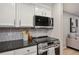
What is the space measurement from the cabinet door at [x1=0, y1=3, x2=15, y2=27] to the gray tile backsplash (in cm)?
14

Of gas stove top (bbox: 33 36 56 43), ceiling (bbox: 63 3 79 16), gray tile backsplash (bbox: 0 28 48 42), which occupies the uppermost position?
ceiling (bbox: 63 3 79 16)

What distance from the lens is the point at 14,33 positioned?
140 cm

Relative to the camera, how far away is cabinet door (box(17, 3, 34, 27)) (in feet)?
4.46

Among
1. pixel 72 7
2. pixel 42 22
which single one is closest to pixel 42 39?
pixel 42 22

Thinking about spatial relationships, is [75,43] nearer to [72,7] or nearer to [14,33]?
[72,7]

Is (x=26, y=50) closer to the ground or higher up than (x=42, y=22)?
closer to the ground

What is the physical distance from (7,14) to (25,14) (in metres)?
0.27

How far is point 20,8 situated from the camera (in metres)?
1.35

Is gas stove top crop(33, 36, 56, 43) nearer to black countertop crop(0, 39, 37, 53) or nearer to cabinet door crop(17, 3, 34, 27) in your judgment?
black countertop crop(0, 39, 37, 53)

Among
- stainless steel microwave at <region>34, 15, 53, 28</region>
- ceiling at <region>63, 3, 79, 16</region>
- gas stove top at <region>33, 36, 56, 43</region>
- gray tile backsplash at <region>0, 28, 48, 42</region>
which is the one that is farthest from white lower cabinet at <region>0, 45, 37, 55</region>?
ceiling at <region>63, 3, 79, 16</region>

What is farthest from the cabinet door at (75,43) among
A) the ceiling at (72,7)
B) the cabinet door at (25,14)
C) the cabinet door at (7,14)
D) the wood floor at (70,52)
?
Answer: the cabinet door at (7,14)

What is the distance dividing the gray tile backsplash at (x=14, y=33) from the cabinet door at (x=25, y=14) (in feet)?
0.43

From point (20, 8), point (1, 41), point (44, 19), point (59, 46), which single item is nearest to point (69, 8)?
point (44, 19)

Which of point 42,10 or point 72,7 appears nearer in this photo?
point 72,7
